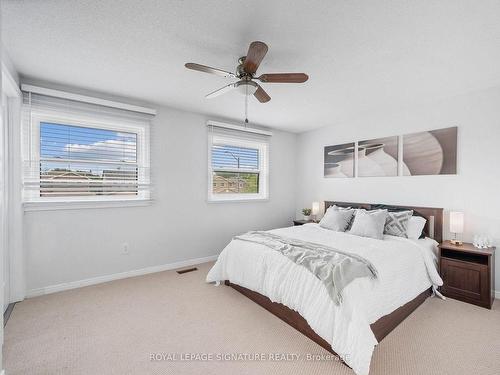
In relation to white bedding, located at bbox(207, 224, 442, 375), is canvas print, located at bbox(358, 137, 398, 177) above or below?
above

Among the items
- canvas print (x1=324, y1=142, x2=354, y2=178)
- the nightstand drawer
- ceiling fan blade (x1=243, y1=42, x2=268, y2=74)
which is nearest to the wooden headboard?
the nightstand drawer

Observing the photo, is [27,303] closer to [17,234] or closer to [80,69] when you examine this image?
[17,234]

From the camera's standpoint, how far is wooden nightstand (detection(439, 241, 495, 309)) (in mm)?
2674

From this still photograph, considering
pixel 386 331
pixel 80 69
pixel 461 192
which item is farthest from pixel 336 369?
pixel 80 69

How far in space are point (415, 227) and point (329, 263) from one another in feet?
5.90

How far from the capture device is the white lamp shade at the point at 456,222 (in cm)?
300

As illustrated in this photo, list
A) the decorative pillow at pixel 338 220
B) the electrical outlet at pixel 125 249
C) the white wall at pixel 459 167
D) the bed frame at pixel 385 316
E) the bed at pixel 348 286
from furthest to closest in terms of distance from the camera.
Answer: the decorative pillow at pixel 338 220 → the electrical outlet at pixel 125 249 → the white wall at pixel 459 167 → the bed frame at pixel 385 316 → the bed at pixel 348 286

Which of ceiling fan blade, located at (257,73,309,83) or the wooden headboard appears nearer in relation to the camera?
ceiling fan blade, located at (257,73,309,83)

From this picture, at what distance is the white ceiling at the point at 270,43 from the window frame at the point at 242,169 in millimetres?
1218

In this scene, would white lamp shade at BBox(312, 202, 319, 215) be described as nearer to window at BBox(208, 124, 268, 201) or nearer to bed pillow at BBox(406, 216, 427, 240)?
window at BBox(208, 124, 268, 201)

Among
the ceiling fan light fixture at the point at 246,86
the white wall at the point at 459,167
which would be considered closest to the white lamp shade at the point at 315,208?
the white wall at the point at 459,167

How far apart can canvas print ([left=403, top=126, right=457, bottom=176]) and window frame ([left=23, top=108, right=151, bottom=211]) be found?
3734mm

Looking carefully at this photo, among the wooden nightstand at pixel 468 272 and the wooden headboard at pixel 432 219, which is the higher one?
the wooden headboard at pixel 432 219

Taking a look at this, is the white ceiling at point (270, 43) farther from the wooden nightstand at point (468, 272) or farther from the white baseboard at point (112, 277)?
the white baseboard at point (112, 277)
